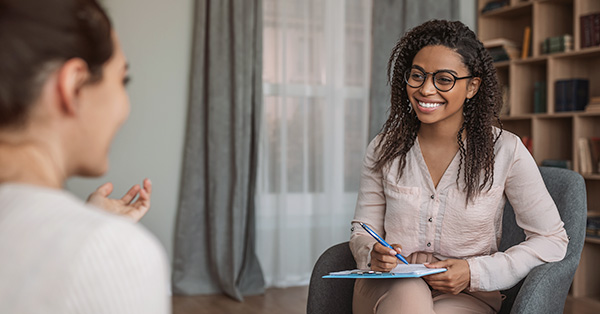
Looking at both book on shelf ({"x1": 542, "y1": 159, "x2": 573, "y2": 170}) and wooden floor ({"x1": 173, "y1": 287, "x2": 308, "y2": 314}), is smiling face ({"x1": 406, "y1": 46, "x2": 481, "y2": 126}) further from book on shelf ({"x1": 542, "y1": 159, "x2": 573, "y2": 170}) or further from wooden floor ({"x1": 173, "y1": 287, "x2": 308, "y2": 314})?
book on shelf ({"x1": 542, "y1": 159, "x2": 573, "y2": 170})

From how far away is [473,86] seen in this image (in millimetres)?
1612

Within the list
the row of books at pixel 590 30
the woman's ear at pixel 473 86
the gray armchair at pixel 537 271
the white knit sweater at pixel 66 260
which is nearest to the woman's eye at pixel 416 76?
the woman's ear at pixel 473 86

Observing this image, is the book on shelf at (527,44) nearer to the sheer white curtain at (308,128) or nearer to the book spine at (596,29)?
the book spine at (596,29)

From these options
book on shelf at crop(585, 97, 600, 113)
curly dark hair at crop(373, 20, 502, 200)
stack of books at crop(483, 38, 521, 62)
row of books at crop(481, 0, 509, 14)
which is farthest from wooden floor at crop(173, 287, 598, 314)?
row of books at crop(481, 0, 509, 14)

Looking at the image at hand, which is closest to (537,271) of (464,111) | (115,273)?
(464,111)

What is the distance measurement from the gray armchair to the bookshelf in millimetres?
1870

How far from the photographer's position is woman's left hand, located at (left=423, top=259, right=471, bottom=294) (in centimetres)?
139

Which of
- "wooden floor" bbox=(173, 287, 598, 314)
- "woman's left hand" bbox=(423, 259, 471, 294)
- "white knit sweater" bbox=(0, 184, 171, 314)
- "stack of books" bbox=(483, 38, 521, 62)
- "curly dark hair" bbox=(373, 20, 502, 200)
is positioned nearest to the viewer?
"white knit sweater" bbox=(0, 184, 171, 314)

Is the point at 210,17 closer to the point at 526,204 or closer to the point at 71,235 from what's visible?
the point at 526,204

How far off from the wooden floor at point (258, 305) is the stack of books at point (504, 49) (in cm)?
158

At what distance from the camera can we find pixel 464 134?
5.30 ft

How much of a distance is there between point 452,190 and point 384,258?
1.01 ft

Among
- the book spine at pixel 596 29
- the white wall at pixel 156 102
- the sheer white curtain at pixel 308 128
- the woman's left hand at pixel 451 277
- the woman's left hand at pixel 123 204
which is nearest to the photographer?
the woman's left hand at pixel 123 204

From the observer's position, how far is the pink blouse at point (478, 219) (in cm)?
145
